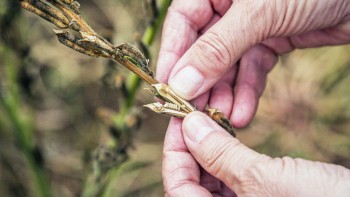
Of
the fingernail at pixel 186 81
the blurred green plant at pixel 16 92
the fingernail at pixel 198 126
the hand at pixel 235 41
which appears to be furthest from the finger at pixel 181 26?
the blurred green plant at pixel 16 92

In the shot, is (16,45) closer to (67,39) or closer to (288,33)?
(67,39)

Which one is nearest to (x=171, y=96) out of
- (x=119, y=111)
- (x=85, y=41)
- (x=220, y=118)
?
(x=220, y=118)

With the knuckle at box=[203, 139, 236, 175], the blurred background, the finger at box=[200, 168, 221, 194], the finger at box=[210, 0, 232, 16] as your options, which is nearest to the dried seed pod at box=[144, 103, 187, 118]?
the knuckle at box=[203, 139, 236, 175]

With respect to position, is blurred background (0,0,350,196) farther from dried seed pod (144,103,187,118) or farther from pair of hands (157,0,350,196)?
dried seed pod (144,103,187,118)

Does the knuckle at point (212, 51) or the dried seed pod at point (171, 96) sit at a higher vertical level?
the knuckle at point (212, 51)

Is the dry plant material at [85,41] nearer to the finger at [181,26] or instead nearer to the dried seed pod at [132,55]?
the dried seed pod at [132,55]

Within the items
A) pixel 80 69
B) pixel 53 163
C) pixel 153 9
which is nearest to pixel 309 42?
pixel 153 9

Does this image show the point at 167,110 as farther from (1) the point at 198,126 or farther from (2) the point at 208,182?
(2) the point at 208,182
